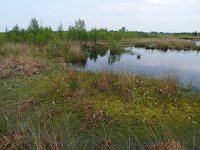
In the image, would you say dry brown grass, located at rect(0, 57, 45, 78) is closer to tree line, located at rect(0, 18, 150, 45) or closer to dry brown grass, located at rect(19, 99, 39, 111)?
dry brown grass, located at rect(19, 99, 39, 111)

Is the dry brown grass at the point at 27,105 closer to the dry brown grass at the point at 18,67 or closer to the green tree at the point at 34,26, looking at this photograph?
the dry brown grass at the point at 18,67

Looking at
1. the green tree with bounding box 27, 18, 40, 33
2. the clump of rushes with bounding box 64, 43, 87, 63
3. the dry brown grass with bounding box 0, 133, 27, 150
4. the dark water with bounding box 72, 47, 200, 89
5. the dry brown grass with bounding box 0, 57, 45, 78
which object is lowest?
the dark water with bounding box 72, 47, 200, 89

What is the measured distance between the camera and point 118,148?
819cm

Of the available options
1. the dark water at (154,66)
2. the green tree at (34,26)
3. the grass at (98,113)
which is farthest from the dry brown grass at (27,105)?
the green tree at (34,26)

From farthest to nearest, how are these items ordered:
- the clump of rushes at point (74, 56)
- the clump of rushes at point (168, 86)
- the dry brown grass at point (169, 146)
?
the clump of rushes at point (74, 56) → the clump of rushes at point (168, 86) → the dry brown grass at point (169, 146)

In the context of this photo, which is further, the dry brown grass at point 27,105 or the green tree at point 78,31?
the green tree at point 78,31

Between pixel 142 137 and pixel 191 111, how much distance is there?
3256 mm

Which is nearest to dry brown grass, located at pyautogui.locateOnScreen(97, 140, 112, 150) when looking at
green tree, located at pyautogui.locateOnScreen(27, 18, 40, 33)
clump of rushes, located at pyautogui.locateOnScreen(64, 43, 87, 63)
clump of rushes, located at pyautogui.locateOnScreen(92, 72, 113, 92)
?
clump of rushes, located at pyautogui.locateOnScreen(92, 72, 113, 92)

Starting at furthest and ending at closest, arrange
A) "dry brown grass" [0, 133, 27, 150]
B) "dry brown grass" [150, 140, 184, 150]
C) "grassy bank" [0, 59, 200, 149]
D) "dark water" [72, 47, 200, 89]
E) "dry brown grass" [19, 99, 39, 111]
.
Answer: "dark water" [72, 47, 200, 89], "dry brown grass" [19, 99, 39, 111], "grassy bank" [0, 59, 200, 149], "dry brown grass" [0, 133, 27, 150], "dry brown grass" [150, 140, 184, 150]

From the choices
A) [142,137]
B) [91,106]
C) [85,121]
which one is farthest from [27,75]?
[142,137]

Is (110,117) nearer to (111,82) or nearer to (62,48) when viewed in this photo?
(111,82)

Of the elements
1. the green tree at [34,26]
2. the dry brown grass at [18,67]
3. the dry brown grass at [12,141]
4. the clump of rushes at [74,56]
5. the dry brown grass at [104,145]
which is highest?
the green tree at [34,26]

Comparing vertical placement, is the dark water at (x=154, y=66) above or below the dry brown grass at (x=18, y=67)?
below

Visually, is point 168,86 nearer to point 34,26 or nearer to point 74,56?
point 74,56
